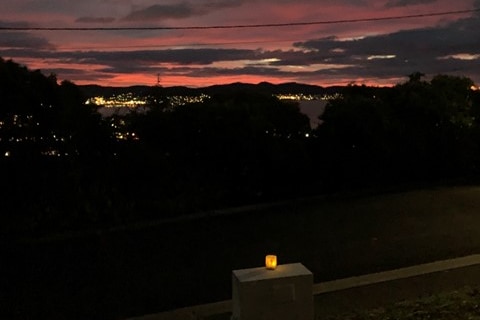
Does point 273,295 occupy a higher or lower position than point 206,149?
lower

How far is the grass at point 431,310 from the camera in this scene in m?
6.36

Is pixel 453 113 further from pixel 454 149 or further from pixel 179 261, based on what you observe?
pixel 179 261

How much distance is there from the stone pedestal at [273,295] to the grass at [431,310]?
3.21 feet

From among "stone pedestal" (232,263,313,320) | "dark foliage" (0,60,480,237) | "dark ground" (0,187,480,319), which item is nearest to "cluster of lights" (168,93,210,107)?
"dark foliage" (0,60,480,237)

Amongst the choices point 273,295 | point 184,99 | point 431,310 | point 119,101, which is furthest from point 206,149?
point 273,295

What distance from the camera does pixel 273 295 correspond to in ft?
18.3

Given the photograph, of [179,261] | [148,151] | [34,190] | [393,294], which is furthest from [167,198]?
[393,294]

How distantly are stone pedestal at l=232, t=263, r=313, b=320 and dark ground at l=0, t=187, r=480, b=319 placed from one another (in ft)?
5.80

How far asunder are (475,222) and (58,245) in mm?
6722

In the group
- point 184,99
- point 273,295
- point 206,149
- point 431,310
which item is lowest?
point 431,310

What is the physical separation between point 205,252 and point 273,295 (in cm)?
380

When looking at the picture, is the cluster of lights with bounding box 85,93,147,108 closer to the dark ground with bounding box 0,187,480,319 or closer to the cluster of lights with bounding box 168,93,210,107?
the cluster of lights with bounding box 168,93,210,107

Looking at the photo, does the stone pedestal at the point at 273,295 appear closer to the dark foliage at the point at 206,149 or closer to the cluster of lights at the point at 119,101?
the dark foliage at the point at 206,149

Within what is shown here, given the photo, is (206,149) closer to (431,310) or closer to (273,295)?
(431,310)
